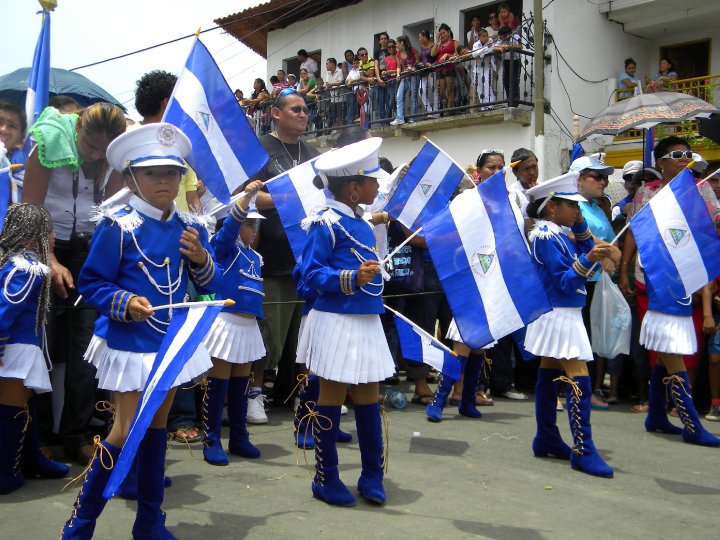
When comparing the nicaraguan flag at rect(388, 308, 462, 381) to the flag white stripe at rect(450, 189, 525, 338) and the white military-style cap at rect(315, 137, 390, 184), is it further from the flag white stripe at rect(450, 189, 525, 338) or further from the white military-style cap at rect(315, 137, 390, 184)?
the white military-style cap at rect(315, 137, 390, 184)

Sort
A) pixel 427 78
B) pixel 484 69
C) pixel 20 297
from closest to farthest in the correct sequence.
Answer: pixel 20 297 < pixel 484 69 < pixel 427 78

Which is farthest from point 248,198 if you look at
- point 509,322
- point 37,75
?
point 37,75

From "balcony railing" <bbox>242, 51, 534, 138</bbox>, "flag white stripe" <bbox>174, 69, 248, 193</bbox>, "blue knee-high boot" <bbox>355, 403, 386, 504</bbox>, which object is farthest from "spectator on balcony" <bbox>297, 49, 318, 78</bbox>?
"blue knee-high boot" <bbox>355, 403, 386, 504</bbox>

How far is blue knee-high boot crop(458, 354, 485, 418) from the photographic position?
6.78m

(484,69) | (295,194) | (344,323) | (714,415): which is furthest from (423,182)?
(484,69)

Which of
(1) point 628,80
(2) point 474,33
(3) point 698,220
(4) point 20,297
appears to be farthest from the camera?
(1) point 628,80

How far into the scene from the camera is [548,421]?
5383 mm

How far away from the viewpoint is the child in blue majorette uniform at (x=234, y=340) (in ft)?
16.5

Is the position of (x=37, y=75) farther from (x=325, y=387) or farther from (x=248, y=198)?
(x=325, y=387)

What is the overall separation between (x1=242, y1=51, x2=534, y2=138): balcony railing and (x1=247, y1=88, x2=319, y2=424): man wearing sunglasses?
343 inches

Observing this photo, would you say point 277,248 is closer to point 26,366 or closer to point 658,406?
point 26,366

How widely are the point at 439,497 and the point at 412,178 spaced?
2178 mm

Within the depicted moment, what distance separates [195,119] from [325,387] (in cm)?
177

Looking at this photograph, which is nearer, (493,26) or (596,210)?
(596,210)
